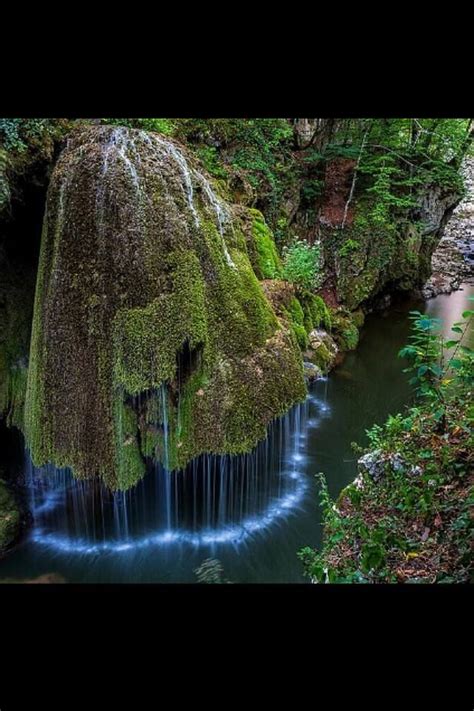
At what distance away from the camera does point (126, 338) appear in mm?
4453

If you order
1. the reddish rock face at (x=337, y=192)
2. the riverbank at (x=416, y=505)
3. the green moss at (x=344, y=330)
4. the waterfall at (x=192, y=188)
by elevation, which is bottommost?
the riverbank at (x=416, y=505)

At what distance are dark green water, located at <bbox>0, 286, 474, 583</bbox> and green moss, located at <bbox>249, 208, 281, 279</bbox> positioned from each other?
9.03 feet

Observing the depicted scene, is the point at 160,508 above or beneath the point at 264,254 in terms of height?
beneath

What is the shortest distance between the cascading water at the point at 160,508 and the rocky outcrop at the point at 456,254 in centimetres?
1350

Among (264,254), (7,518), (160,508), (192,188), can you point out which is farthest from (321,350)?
Result: (7,518)

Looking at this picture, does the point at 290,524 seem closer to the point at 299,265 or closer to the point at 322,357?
the point at 322,357

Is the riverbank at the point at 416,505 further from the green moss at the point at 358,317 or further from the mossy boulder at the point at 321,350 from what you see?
the green moss at the point at 358,317

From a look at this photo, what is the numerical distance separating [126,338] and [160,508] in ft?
8.69

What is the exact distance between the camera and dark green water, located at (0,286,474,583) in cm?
507

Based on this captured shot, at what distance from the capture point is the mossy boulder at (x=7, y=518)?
518cm

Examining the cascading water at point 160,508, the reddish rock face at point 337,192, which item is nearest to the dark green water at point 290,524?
the cascading water at point 160,508
